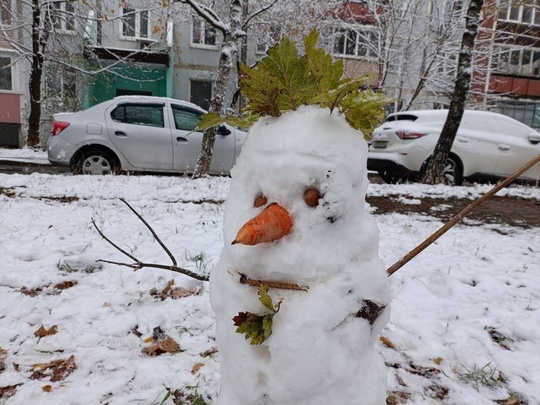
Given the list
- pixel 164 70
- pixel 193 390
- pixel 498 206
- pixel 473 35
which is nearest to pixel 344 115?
pixel 193 390

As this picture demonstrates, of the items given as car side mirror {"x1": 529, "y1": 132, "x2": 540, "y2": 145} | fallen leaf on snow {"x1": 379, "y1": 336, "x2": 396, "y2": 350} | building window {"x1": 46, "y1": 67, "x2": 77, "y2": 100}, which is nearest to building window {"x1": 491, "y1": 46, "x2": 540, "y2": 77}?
car side mirror {"x1": 529, "y1": 132, "x2": 540, "y2": 145}

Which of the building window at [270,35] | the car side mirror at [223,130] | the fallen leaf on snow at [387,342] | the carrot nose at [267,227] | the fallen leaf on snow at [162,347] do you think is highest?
the building window at [270,35]

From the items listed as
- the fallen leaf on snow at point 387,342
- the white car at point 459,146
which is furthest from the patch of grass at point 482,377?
the white car at point 459,146

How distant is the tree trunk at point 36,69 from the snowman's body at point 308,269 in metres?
13.6

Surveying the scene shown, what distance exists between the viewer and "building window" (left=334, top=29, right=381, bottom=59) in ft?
56.4

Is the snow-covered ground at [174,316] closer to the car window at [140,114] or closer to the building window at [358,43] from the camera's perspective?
the car window at [140,114]

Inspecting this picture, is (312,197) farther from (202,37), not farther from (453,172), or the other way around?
(202,37)

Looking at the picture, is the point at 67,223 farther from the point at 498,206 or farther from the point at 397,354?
the point at 498,206

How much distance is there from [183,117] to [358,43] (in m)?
12.4

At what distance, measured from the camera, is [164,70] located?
19.7m

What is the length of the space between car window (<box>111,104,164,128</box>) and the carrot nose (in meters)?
7.54

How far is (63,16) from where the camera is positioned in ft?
41.3

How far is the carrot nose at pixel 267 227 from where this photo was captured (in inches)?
36.6

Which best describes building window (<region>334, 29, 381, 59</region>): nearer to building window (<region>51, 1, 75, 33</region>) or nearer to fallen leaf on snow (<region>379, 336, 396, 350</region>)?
building window (<region>51, 1, 75, 33</region>)
